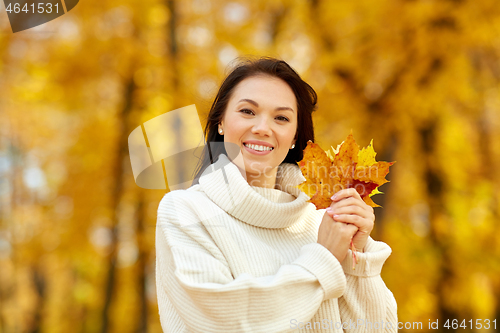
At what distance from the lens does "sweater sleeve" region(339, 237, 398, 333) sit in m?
1.52

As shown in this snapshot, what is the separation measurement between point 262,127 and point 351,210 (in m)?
0.46

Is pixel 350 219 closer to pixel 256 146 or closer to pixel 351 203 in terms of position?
pixel 351 203

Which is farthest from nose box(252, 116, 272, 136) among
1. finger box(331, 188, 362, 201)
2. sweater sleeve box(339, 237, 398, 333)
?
sweater sleeve box(339, 237, 398, 333)

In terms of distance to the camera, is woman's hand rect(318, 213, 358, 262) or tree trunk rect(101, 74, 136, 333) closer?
woman's hand rect(318, 213, 358, 262)

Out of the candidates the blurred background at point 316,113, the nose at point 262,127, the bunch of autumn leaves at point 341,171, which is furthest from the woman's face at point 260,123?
the blurred background at point 316,113

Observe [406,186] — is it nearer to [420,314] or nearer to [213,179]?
[420,314]

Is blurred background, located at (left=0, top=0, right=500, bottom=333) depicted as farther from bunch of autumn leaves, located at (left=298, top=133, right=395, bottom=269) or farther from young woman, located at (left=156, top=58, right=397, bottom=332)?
bunch of autumn leaves, located at (left=298, top=133, right=395, bottom=269)

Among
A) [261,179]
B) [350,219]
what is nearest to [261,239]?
[261,179]

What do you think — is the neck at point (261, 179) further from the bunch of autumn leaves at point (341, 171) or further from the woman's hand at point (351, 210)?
the woman's hand at point (351, 210)

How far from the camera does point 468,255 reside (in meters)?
5.08

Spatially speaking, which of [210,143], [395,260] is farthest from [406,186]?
[210,143]

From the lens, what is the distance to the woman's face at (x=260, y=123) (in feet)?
5.33

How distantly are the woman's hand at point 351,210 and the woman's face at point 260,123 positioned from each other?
355mm

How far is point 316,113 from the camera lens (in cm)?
390
